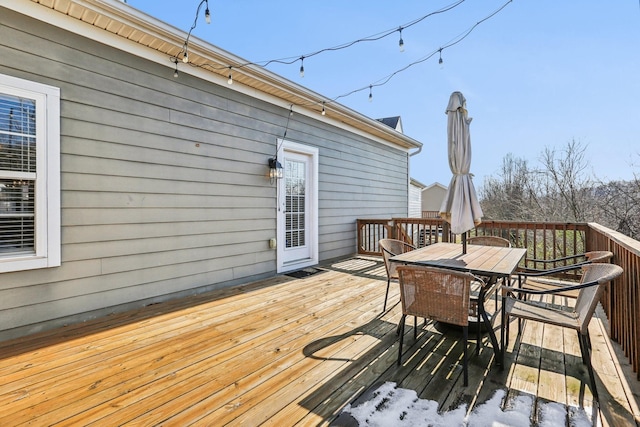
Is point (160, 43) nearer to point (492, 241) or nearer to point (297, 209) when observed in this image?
point (297, 209)

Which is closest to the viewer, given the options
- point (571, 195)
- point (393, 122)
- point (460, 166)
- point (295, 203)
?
point (460, 166)

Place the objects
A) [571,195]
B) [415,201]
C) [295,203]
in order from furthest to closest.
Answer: [415,201], [571,195], [295,203]

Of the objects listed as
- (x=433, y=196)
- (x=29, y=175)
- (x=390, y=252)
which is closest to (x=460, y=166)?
(x=390, y=252)

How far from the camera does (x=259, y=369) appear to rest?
2.23 meters

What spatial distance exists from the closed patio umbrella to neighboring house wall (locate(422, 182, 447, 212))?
21.8m

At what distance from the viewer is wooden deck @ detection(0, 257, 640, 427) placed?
178 cm

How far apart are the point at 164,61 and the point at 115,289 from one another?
2666 millimetres

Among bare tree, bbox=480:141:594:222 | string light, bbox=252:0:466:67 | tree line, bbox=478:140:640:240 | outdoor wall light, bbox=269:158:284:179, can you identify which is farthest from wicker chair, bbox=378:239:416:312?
bare tree, bbox=480:141:594:222

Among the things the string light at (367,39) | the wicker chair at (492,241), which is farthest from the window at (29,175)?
the wicker chair at (492,241)

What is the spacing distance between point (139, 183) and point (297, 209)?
2.75 meters

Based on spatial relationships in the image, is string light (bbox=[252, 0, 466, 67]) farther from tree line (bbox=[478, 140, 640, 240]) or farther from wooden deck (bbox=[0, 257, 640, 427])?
tree line (bbox=[478, 140, 640, 240])

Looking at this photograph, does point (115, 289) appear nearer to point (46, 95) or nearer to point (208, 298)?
point (208, 298)

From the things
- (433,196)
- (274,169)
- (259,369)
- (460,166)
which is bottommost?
(259,369)

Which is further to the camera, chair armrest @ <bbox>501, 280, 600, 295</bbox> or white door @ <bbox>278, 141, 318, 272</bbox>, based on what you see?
white door @ <bbox>278, 141, 318, 272</bbox>
